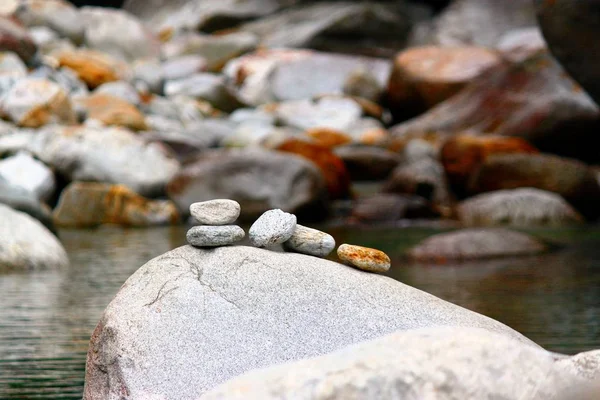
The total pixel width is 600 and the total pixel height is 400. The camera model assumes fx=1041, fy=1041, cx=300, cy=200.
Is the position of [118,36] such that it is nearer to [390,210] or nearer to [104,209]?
[104,209]

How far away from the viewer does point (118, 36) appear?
30.3 m

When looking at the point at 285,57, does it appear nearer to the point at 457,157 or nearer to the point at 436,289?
the point at 457,157

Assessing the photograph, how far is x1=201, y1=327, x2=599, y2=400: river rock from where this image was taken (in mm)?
2117

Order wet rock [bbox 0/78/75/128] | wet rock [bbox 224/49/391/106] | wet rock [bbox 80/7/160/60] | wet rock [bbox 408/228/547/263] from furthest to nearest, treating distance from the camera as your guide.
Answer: wet rock [bbox 80/7/160/60] → wet rock [bbox 224/49/391/106] → wet rock [bbox 0/78/75/128] → wet rock [bbox 408/228/547/263]

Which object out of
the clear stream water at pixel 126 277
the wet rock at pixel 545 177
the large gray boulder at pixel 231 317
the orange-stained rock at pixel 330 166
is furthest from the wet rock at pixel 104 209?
the large gray boulder at pixel 231 317

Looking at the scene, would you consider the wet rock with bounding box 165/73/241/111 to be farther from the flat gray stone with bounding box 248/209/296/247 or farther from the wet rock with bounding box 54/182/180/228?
the flat gray stone with bounding box 248/209/296/247

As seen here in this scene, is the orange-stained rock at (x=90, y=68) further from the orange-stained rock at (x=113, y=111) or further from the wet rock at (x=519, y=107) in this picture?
the wet rock at (x=519, y=107)

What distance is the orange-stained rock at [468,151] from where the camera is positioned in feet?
54.5

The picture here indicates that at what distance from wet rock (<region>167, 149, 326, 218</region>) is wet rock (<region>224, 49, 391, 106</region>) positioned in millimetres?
11326

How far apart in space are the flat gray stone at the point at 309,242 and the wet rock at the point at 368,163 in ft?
45.3

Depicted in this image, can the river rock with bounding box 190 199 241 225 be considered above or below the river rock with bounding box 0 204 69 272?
above

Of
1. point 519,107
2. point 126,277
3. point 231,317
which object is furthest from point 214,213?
point 519,107

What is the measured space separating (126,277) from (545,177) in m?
8.58

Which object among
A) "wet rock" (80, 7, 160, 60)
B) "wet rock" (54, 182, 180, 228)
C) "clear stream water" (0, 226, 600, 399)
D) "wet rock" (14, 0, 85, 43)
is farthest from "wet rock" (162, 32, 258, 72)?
"clear stream water" (0, 226, 600, 399)
